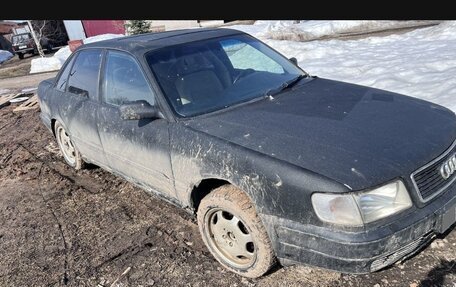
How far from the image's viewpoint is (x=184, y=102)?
306cm

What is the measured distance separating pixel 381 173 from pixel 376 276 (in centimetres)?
91

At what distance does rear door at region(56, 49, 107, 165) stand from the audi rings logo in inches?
117

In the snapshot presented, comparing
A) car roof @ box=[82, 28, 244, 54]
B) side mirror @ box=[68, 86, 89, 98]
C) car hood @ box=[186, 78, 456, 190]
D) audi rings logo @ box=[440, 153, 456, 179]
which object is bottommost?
audi rings logo @ box=[440, 153, 456, 179]

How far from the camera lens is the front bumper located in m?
2.13

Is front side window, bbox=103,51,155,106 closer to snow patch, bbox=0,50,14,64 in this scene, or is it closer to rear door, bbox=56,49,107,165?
rear door, bbox=56,49,107,165

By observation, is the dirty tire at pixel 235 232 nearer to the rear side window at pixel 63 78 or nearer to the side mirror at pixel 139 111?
the side mirror at pixel 139 111

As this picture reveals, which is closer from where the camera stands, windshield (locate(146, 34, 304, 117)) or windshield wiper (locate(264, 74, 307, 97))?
windshield (locate(146, 34, 304, 117))

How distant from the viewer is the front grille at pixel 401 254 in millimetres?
2207

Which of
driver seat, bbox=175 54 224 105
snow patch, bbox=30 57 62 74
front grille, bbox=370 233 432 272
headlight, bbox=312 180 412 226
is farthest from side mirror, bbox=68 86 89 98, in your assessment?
snow patch, bbox=30 57 62 74

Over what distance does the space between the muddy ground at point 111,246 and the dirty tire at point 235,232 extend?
0.13 meters

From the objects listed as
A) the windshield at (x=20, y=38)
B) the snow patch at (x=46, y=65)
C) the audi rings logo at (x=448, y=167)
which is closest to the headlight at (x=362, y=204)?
the audi rings logo at (x=448, y=167)

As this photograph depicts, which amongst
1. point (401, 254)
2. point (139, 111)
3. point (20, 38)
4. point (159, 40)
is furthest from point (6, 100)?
point (20, 38)

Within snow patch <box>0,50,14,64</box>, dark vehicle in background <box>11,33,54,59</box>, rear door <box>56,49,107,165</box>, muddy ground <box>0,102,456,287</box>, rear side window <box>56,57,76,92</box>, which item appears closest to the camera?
muddy ground <box>0,102,456,287</box>
